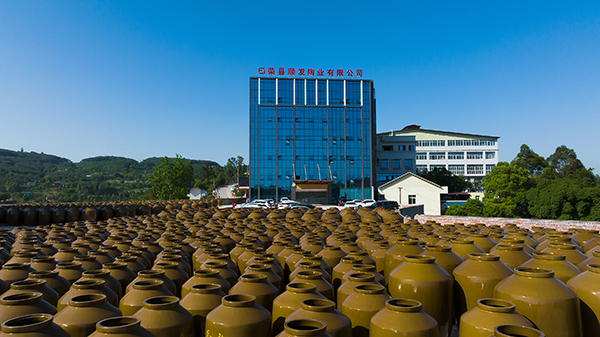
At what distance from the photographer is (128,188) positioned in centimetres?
10931

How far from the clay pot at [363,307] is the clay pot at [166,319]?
1.52m

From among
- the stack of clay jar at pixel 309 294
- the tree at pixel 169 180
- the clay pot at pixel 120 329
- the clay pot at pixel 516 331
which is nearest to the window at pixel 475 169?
the tree at pixel 169 180

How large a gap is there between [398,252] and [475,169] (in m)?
73.4

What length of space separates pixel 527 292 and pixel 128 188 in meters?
119

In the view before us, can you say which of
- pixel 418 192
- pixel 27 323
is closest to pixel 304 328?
pixel 27 323

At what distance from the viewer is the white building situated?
70.9 m

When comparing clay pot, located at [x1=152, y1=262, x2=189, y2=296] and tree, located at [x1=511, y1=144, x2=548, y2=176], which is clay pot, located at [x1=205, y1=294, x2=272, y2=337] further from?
tree, located at [x1=511, y1=144, x2=548, y2=176]

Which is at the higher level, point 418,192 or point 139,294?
point 418,192

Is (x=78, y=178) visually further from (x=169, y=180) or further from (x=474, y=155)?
(x=474, y=155)

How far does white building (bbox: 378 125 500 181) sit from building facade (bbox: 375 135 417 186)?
15201 millimetres

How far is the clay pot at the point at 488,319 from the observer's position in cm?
296

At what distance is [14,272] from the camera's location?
5.09 meters

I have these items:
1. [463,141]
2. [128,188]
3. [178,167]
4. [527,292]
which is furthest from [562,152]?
[128,188]

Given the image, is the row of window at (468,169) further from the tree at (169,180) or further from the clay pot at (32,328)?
the clay pot at (32,328)
